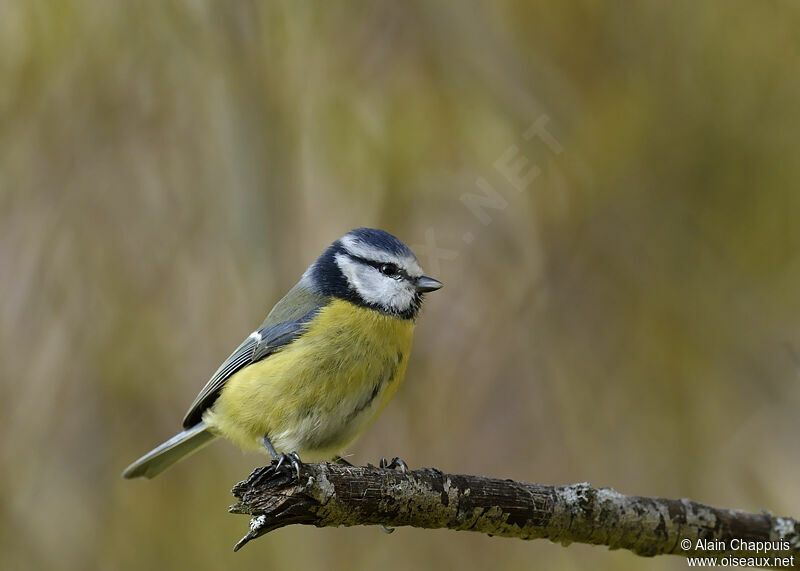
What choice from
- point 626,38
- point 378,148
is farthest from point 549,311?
point 626,38

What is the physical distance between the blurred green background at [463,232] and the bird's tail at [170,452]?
5.7 inches

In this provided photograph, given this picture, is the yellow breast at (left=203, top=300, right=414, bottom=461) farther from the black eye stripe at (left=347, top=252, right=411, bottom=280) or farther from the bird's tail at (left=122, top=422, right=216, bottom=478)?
the bird's tail at (left=122, top=422, right=216, bottom=478)

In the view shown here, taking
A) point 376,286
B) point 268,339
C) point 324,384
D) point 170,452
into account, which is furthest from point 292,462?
point 170,452

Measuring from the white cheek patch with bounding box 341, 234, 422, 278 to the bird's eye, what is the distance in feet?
0.06

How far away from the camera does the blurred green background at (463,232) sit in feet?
9.04

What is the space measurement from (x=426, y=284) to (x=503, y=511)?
82 cm

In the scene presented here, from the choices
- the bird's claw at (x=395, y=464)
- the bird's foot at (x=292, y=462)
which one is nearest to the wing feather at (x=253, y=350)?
the bird's claw at (x=395, y=464)

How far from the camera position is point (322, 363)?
2.24 meters

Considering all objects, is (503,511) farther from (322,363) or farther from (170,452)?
(170,452)

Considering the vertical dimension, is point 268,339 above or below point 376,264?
below

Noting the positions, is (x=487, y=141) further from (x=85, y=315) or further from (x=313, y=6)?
(x=85, y=315)

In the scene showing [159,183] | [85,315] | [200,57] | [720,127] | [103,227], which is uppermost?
[720,127]

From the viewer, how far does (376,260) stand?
2.51 m

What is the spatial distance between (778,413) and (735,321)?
Result: 0.38m
